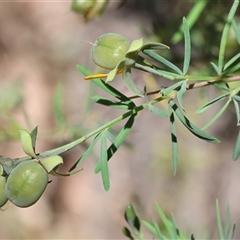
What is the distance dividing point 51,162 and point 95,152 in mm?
1606

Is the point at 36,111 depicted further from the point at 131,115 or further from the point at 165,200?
the point at 131,115


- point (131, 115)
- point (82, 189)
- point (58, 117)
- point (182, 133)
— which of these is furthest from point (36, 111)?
point (131, 115)

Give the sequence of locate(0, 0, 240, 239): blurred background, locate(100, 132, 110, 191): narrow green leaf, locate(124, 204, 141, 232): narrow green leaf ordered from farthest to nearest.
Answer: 1. locate(0, 0, 240, 239): blurred background
2. locate(124, 204, 141, 232): narrow green leaf
3. locate(100, 132, 110, 191): narrow green leaf

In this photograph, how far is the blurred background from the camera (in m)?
2.35

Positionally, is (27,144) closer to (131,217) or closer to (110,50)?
(110,50)

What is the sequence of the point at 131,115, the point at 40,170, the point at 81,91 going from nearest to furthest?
the point at 40,170 → the point at 131,115 → the point at 81,91

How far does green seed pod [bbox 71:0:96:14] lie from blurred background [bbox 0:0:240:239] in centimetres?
105

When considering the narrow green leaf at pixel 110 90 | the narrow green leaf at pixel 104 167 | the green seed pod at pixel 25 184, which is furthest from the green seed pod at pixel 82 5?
the green seed pod at pixel 25 184

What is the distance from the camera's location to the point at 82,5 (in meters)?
1.16

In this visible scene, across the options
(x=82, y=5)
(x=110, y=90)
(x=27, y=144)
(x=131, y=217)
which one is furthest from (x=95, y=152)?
(x=27, y=144)

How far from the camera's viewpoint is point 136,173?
252cm

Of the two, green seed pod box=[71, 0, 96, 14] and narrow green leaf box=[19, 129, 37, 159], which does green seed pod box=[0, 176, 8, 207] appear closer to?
narrow green leaf box=[19, 129, 37, 159]

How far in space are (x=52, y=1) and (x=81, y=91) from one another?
56cm

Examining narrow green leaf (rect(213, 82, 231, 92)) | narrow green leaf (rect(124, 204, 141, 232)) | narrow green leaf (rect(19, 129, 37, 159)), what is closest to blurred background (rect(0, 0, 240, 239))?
narrow green leaf (rect(124, 204, 141, 232))
